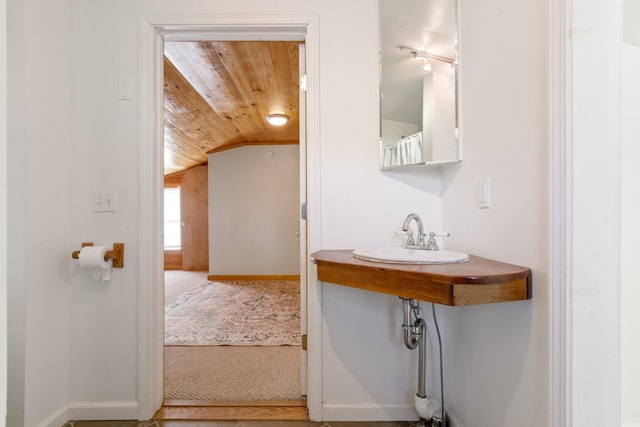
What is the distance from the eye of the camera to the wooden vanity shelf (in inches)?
33.9

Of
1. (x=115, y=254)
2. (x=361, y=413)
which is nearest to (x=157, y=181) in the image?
(x=115, y=254)

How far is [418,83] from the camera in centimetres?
143

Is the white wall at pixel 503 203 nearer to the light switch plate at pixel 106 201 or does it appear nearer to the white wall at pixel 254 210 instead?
the light switch plate at pixel 106 201

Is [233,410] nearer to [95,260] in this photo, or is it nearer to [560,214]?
[95,260]

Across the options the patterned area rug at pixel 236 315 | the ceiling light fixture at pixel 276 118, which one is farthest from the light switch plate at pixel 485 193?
the ceiling light fixture at pixel 276 118

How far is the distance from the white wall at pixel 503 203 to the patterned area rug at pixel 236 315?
152cm

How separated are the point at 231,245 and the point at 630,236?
4416 millimetres

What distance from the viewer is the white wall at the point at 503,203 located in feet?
2.93

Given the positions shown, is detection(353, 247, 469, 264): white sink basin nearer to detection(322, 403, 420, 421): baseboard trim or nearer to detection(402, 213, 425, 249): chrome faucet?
A: detection(402, 213, 425, 249): chrome faucet

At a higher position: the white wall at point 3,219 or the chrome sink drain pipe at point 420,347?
the white wall at point 3,219

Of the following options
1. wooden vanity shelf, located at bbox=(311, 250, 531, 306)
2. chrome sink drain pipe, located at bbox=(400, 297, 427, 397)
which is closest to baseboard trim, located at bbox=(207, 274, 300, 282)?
chrome sink drain pipe, located at bbox=(400, 297, 427, 397)

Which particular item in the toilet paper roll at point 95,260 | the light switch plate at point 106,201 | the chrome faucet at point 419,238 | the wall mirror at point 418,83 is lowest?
the toilet paper roll at point 95,260

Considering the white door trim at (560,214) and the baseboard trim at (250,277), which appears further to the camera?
the baseboard trim at (250,277)

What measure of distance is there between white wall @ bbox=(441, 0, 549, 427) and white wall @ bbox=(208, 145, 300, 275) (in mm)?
3405
